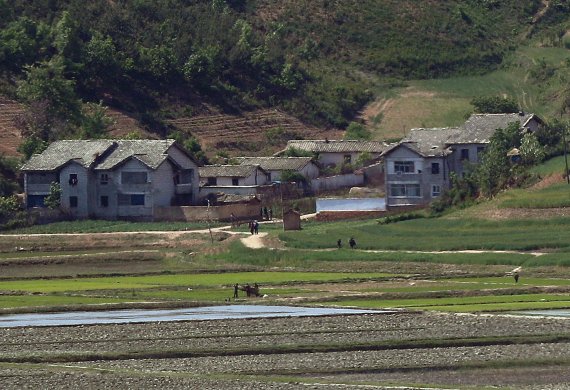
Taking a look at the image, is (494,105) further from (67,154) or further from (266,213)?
(67,154)

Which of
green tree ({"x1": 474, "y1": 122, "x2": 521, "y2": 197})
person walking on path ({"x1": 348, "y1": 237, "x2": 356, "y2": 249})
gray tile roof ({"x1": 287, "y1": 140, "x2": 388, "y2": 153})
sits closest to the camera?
person walking on path ({"x1": 348, "y1": 237, "x2": 356, "y2": 249})

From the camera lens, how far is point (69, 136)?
12181 centimetres

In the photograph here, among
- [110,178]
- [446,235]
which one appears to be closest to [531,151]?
[446,235]

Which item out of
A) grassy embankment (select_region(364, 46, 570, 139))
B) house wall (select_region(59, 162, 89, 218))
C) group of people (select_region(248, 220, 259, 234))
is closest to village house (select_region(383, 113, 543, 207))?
group of people (select_region(248, 220, 259, 234))

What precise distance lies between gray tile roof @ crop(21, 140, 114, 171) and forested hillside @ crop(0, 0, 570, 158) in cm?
588

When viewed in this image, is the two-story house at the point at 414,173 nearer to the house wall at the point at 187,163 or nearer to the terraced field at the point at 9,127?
the house wall at the point at 187,163

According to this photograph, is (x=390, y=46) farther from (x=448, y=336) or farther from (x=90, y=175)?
(x=448, y=336)

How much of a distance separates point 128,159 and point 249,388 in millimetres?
59952

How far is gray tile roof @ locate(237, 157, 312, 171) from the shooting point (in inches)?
4592

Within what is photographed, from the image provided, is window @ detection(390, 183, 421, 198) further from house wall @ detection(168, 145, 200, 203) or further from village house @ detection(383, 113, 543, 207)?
house wall @ detection(168, 145, 200, 203)

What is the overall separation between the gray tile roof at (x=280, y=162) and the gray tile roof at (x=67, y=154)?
11976 mm

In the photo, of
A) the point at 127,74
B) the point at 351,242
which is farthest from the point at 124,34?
the point at 351,242

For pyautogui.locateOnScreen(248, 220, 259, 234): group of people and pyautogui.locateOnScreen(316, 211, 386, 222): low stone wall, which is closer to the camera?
pyautogui.locateOnScreen(248, 220, 259, 234): group of people

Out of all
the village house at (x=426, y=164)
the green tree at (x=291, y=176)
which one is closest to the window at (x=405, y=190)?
the village house at (x=426, y=164)
